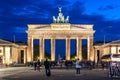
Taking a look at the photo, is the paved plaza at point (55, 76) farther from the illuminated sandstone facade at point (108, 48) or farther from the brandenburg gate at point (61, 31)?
the brandenburg gate at point (61, 31)

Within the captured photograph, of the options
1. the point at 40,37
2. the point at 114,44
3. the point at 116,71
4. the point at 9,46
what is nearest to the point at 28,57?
the point at 40,37

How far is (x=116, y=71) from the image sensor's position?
144 ft

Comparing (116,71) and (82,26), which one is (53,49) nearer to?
(82,26)

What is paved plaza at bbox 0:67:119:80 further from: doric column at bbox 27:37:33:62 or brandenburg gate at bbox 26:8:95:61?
doric column at bbox 27:37:33:62

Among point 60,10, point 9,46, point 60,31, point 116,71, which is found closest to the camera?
point 116,71

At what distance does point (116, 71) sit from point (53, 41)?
11788 cm

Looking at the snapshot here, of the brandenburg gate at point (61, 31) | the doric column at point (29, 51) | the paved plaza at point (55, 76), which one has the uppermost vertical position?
the brandenburg gate at point (61, 31)

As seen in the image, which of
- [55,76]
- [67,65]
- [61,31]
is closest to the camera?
[55,76]

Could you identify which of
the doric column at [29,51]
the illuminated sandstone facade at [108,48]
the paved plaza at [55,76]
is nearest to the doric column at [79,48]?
the illuminated sandstone facade at [108,48]

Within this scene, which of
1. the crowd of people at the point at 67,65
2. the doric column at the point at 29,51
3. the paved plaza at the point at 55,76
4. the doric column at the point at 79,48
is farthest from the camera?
the doric column at the point at 29,51

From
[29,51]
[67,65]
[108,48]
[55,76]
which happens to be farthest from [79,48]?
[55,76]

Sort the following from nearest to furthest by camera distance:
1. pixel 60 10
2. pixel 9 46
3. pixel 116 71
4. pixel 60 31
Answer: pixel 116 71 < pixel 9 46 < pixel 60 31 < pixel 60 10

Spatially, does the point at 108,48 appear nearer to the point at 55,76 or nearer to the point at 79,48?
the point at 79,48

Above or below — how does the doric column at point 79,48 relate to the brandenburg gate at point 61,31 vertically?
below
